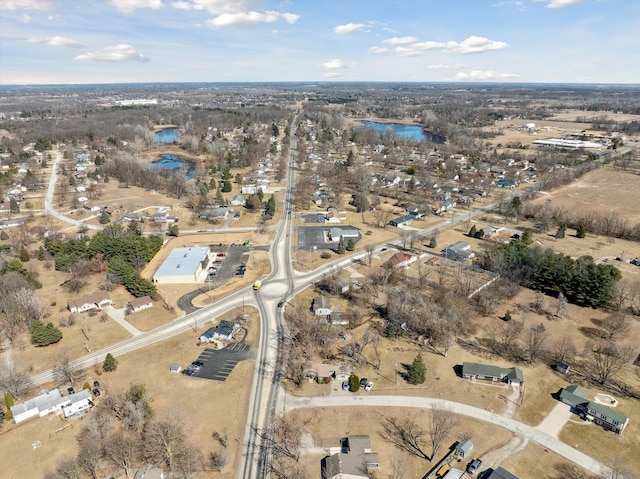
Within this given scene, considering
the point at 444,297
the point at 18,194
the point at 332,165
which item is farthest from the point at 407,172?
the point at 18,194

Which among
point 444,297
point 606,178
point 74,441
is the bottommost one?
point 74,441

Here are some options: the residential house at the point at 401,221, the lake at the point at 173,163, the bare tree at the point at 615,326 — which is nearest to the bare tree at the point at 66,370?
the bare tree at the point at 615,326

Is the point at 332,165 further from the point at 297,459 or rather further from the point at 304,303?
the point at 297,459

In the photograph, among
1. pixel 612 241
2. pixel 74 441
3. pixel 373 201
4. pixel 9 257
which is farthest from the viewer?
pixel 373 201

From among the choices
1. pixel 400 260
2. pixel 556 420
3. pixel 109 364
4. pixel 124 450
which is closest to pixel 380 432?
pixel 556 420

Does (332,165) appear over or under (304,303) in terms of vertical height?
over

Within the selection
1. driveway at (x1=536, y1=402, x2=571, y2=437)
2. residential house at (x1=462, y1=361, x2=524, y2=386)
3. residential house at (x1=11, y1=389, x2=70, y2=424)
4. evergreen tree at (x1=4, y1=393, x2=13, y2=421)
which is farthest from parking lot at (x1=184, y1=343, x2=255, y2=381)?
→ driveway at (x1=536, y1=402, x2=571, y2=437)
